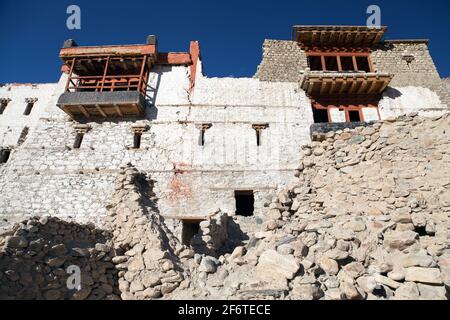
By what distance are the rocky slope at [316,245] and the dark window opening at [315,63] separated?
29.8 ft

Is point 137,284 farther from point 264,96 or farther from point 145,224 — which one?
point 264,96

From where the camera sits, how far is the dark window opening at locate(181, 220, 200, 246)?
1231 cm

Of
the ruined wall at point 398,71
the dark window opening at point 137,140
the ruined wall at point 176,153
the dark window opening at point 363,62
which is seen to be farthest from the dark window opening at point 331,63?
the dark window opening at point 137,140

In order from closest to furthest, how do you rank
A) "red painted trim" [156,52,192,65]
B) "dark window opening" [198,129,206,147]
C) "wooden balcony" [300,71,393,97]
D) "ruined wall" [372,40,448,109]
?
"dark window opening" [198,129,206,147]
"wooden balcony" [300,71,393,97]
"ruined wall" [372,40,448,109]
"red painted trim" [156,52,192,65]

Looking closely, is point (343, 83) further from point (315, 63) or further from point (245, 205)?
point (245, 205)

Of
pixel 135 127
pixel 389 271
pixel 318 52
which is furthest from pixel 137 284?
pixel 318 52

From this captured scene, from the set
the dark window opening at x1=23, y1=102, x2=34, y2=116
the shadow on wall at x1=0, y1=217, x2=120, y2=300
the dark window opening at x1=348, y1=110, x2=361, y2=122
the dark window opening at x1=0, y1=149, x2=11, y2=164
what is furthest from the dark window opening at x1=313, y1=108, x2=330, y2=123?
the dark window opening at x1=0, y1=149, x2=11, y2=164

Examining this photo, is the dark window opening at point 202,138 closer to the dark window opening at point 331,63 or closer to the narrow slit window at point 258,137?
the narrow slit window at point 258,137

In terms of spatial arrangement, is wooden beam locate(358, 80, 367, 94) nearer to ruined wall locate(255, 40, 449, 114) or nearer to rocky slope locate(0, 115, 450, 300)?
ruined wall locate(255, 40, 449, 114)

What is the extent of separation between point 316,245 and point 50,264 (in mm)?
6018

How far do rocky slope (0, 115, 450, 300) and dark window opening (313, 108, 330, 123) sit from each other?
6028mm

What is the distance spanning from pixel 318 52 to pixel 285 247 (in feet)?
49.7

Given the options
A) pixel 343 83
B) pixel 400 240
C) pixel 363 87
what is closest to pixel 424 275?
pixel 400 240

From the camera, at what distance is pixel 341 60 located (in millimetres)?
18062
